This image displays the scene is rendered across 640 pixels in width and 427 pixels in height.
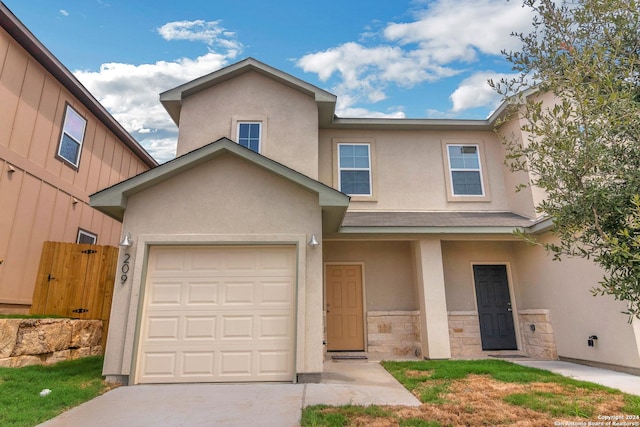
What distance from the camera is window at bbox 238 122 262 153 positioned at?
998 cm

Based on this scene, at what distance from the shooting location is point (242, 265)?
6750mm

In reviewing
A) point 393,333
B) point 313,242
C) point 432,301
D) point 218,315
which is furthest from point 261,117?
point 393,333

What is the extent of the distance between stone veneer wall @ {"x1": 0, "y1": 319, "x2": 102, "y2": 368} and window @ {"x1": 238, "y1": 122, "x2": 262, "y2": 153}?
6027 millimetres

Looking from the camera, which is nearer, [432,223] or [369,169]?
[432,223]

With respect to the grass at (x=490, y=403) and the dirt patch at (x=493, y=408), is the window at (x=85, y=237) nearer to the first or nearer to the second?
the grass at (x=490, y=403)

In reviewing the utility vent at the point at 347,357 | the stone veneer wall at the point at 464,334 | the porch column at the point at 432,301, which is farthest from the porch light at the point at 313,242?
the stone veneer wall at the point at 464,334

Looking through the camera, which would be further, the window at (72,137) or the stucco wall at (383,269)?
the window at (72,137)

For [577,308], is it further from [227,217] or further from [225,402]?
[227,217]

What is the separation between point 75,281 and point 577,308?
12097 millimetres

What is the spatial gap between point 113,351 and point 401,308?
6.99 m

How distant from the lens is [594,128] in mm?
3152

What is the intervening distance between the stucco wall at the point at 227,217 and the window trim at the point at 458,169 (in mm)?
5714

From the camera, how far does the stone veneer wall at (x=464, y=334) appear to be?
9328 mm

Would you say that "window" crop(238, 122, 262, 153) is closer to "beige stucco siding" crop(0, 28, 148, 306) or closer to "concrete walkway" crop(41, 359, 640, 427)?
"beige stucco siding" crop(0, 28, 148, 306)
